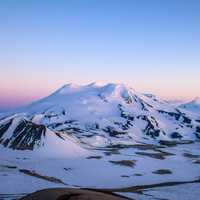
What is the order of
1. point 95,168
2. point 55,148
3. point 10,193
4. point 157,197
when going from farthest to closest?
point 55,148
point 95,168
point 157,197
point 10,193

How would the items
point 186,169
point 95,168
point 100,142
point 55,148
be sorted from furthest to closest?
point 100,142 → point 55,148 → point 186,169 → point 95,168

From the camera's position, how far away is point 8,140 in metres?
131

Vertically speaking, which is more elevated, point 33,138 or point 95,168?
point 33,138

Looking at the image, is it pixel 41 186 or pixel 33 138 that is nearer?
pixel 41 186

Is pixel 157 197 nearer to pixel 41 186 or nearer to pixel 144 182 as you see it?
pixel 41 186

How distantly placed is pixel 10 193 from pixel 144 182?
40.1 metres

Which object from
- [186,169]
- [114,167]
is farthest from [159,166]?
[114,167]

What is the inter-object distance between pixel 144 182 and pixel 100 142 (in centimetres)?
8883

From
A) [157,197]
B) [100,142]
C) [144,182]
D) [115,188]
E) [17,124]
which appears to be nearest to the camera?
[157,197]

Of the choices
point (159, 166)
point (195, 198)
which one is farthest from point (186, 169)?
point (195, 198)

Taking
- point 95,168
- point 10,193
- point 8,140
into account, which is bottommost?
point 10,193

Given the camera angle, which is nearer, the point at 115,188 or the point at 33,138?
the point at 115,188

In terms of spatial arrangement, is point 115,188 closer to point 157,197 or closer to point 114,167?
point 157,197

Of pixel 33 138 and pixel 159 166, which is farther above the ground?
pixel 33 138
